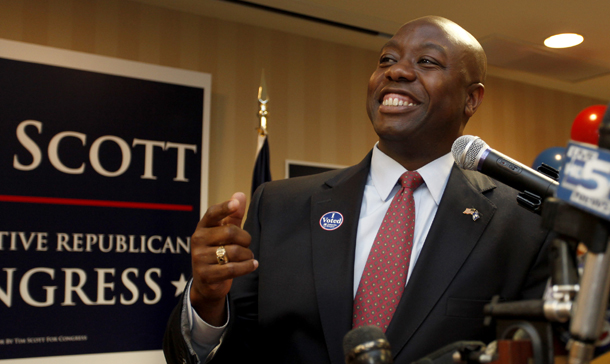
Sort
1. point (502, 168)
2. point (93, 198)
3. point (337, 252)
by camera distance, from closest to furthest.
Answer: point (502, 168) < point (337, 252) < point (93, 198)

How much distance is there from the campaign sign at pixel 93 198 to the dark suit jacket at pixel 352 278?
1942 millimetres

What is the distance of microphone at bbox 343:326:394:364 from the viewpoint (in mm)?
592

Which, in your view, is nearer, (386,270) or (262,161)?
(386,270)

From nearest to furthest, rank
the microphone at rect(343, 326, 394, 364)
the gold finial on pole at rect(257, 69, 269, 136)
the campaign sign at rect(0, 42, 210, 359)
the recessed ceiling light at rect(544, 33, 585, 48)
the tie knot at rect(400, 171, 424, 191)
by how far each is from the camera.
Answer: the microphone at rect(343, 326, 394, 364) < the tie knot at rect(400, 171, 424, 191) < the campaign sign at rect(0, 42, 210, 359) < the gold finial on pole at rect(257, 69, 269, 136) < the recessed ceiling light at rect(544, 33, 585, 48)

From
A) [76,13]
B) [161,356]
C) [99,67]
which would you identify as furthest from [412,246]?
[76,13]

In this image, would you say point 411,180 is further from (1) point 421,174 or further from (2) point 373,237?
(2) point 373,237

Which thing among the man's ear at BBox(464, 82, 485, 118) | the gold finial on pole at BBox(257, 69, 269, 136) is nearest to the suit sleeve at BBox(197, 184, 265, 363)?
the man's ear at BBox(464, 82, 485, 118)

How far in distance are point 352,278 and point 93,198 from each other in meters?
2.29

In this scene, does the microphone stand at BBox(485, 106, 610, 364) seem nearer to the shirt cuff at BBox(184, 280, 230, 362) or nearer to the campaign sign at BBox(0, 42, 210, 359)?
the shirt cuff at BBox(184, 280, 230, 362)

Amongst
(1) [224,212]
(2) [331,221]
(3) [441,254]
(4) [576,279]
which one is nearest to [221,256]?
(1) [224,212]

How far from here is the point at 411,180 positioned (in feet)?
4.43

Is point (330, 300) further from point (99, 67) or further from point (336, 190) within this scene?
point (99, 67)

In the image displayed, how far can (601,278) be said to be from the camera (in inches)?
19.4

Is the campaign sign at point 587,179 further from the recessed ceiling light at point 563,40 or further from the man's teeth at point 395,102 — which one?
the recessed ceiling light at point 563,40
